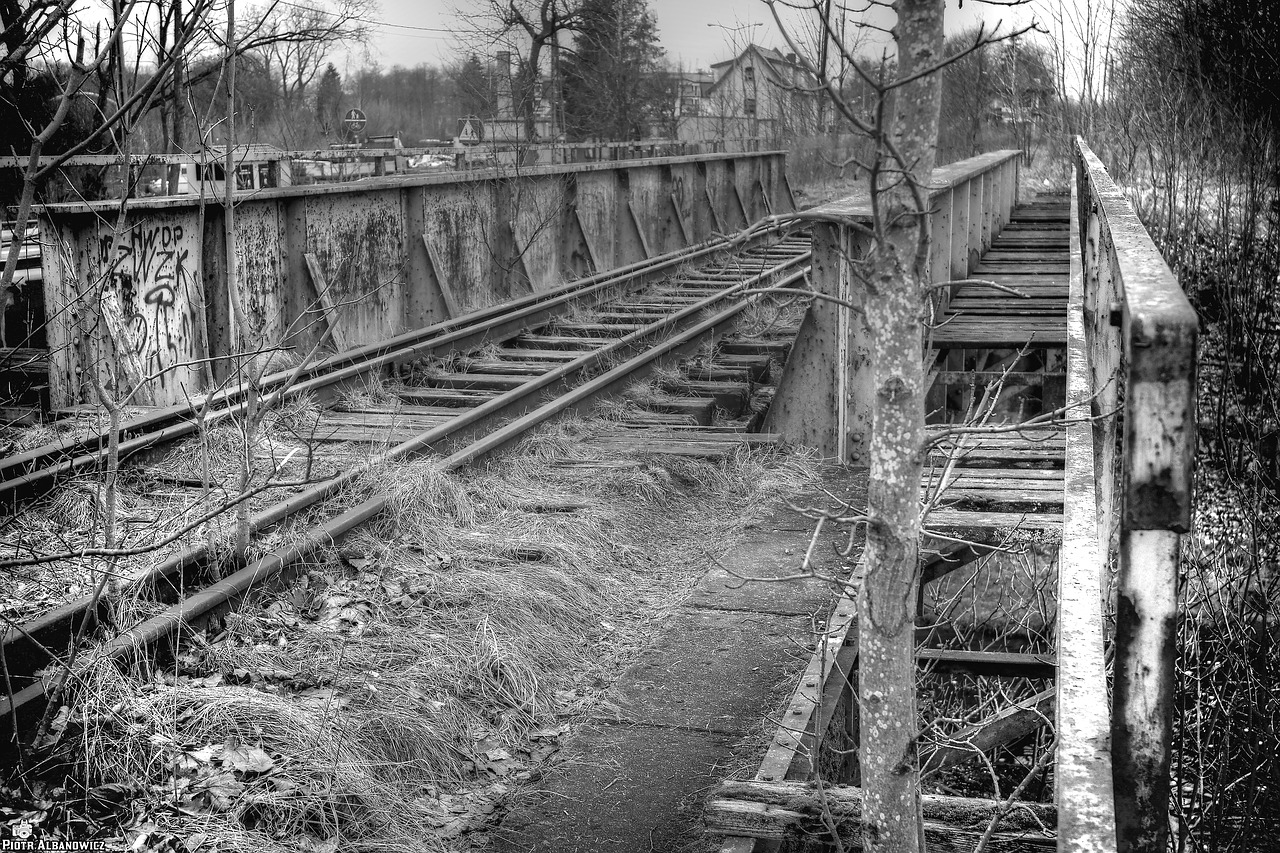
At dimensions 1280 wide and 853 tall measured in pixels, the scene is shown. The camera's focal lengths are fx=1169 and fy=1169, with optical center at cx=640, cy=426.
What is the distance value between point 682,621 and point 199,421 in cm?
240

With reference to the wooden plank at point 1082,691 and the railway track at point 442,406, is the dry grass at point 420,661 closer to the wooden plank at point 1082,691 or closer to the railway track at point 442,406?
the railway track at point 442,406

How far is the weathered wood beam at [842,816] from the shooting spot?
3.28 m

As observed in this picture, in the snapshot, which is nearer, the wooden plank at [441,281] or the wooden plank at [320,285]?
the wooden plank at [320,285]

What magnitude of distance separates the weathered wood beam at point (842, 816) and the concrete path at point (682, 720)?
22 centimetres

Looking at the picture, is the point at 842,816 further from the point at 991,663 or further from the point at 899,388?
the point at 991,663

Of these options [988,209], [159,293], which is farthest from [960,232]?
[159,293]

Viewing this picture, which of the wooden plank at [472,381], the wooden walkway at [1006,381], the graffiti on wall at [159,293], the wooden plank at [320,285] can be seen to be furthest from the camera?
the wooden plank at [320,285]

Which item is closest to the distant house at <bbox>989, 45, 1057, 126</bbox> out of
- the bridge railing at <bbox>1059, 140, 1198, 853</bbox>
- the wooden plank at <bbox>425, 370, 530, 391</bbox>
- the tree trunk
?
the wooden plank at <bbox>425, 370, 530, 391</bbox>

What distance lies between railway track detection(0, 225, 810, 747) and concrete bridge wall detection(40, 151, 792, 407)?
24.9 inches

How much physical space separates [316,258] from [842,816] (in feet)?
29.1

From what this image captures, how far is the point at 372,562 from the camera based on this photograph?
585 cm

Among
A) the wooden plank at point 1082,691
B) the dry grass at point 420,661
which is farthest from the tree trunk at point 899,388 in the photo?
the dry grass at point 420,661

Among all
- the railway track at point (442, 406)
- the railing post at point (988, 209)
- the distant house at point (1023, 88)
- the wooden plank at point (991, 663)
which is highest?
the distant house at point (1023, 88)

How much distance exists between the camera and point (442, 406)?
9.44m
